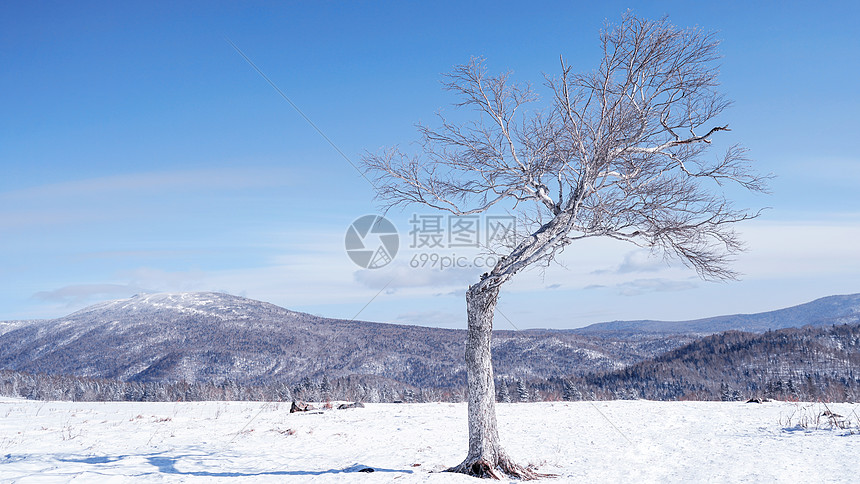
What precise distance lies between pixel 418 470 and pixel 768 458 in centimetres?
636

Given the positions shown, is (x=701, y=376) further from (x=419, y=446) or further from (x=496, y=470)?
(x=496, y=470)

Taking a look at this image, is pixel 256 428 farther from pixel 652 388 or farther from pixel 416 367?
pixel 416 367

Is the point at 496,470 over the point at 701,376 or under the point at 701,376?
over

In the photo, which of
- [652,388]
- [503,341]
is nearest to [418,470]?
[652,388]

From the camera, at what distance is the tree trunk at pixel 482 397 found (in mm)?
8289

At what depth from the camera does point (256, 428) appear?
13.6m

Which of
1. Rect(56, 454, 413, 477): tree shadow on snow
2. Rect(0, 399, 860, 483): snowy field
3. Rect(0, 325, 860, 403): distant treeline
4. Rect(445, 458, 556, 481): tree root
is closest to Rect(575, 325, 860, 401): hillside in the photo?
Rect(0, 325, 860, 403): distant treeline

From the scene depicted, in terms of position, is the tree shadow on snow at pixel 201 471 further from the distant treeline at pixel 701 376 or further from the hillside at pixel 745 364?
the hillside at pixel 745 364

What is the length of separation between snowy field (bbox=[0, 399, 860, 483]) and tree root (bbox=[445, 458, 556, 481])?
393 mm

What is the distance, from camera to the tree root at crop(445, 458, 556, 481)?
8023 millimetres

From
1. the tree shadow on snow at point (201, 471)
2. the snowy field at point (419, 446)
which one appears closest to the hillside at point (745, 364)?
the snowy field at point (419, 446)

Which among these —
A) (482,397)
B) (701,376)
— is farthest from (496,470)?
(701,376)

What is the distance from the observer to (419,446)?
35.6 feet

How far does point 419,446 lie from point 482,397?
3.13m
